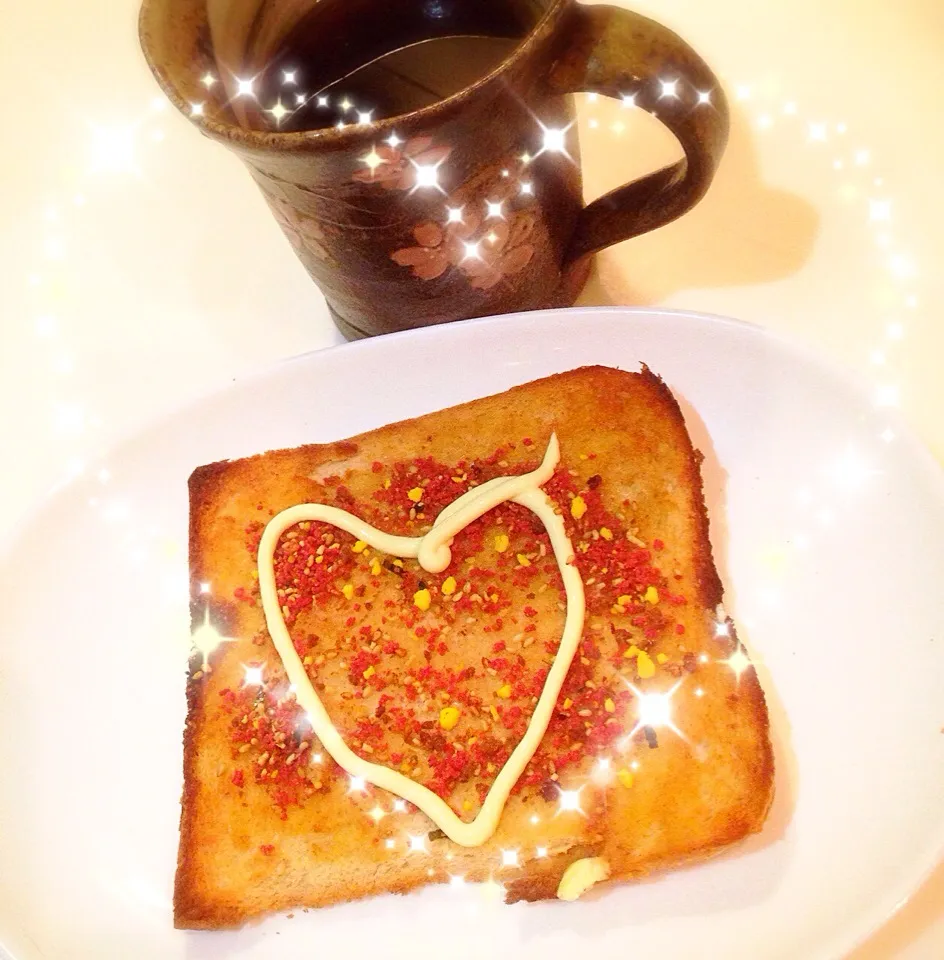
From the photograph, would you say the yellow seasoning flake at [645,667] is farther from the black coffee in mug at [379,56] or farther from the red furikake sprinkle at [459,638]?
the black coffee in mug at [379,56]

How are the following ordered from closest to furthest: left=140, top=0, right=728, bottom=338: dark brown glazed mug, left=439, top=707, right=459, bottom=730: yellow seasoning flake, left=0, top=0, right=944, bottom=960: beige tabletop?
left=140, top=0, right=728, bottom=338: dark brown glazed mug, left=439, top=707, right=459, bottom=730: yellow seasoning flake, left=0, top=0, right=944, bottom=960: beige tabletop

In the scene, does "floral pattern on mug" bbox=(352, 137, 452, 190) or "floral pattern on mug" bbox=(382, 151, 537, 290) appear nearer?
"floral pattern on mug" bbox=(352, 137, 452, 190)

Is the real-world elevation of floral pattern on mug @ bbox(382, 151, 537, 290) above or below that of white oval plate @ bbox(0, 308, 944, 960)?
above

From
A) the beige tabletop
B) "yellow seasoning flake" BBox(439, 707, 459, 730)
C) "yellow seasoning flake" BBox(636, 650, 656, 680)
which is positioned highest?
the beige tabletop

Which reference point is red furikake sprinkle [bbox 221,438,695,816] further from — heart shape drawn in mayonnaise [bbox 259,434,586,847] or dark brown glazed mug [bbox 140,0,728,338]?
dark brown glazed mug [bbox 140,0,728,338]

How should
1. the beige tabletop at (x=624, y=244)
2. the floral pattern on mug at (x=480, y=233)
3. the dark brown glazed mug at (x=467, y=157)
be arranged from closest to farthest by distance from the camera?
the dark brown glazed mug at (x=467, y=157)
the floral pattern on mug at (x=480, y=233)
the beige tabletop at (x=624, y=244)

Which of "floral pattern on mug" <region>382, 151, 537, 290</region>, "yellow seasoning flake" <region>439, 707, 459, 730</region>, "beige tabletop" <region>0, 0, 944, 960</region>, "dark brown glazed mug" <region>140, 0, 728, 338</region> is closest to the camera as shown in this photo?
"dark brown glazed mug" <region>140, 0, 728, 338</region>

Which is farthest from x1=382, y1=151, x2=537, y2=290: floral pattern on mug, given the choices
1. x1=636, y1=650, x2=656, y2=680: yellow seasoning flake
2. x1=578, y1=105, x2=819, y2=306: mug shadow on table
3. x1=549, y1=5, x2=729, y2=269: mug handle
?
x1=636, y1=650, x2=656, y2=680: yellow seasoning flake

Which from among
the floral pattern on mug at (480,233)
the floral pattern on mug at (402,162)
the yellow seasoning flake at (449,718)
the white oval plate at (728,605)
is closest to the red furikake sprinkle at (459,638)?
the yellow seasoning flake at (449,718)
